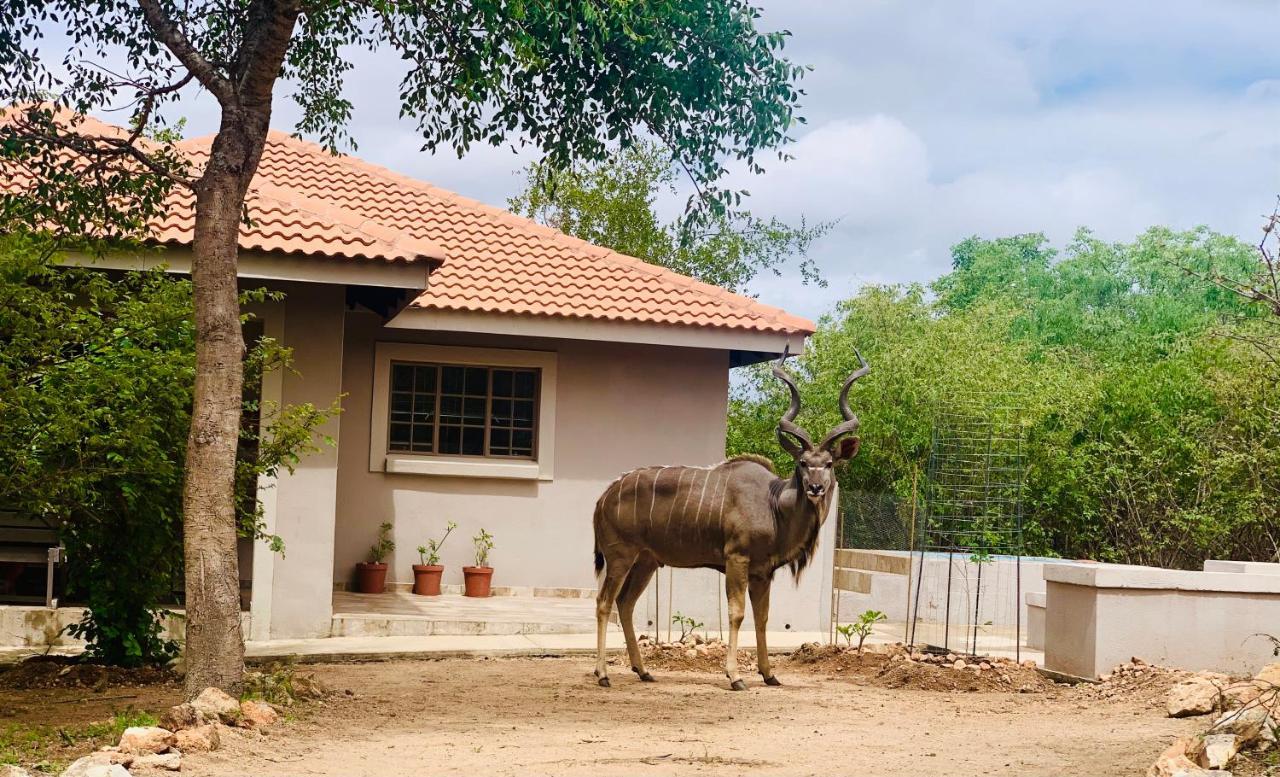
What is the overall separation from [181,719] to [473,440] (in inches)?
354

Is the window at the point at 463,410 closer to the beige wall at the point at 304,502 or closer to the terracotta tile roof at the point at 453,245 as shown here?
the terracotta tile roof at the point at 453,245

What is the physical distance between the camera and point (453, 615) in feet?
46.5

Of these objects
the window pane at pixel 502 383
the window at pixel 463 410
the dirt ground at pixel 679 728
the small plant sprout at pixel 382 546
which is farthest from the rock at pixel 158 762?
the window pane at pixel 502 383

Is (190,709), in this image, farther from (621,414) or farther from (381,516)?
(621,414)

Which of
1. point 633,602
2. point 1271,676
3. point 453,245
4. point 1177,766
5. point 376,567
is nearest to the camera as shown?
point 1177,766

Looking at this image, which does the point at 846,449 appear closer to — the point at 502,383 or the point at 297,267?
the point at 297,267

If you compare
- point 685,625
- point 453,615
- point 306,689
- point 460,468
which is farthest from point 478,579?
point 306,689

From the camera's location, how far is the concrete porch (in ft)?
43.6

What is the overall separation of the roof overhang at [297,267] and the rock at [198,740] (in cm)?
571

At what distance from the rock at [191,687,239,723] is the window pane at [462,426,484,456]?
8.26 m

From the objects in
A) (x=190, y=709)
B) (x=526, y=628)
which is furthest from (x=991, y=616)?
(x=190, y=709)

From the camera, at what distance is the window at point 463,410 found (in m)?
16.7

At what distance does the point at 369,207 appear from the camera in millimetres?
18438

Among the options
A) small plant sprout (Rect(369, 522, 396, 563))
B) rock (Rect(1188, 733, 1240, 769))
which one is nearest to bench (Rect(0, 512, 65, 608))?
small plant sprout (Rect(369, 522, 396, 563))
